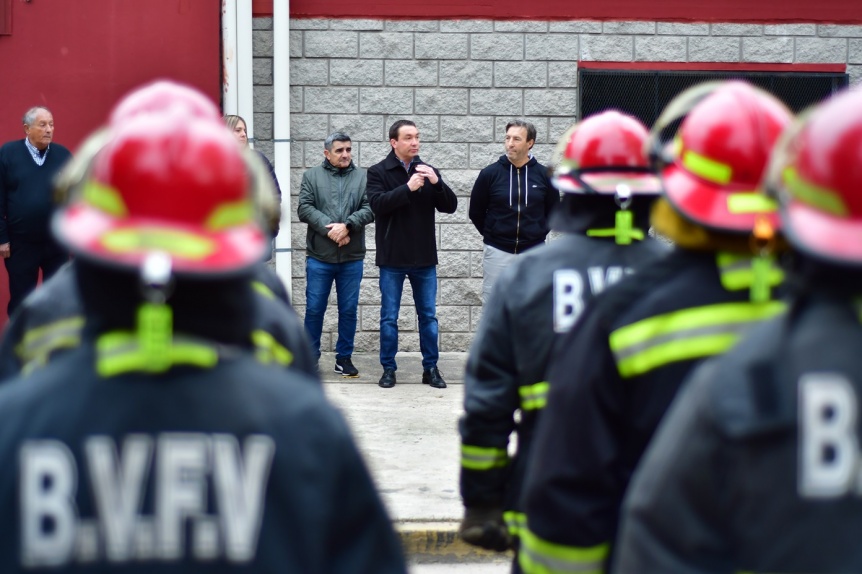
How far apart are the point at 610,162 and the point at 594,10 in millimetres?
8054

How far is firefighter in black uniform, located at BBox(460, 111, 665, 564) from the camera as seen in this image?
399 centimetres

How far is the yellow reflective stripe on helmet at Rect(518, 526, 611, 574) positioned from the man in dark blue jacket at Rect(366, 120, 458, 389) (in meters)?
7.17

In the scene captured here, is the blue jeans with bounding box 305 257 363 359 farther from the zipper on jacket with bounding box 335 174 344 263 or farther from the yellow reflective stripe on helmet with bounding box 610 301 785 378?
the yellow reflective stripe on helmet with bounding box 610 301 785 378

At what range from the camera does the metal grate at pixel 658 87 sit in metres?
11.8

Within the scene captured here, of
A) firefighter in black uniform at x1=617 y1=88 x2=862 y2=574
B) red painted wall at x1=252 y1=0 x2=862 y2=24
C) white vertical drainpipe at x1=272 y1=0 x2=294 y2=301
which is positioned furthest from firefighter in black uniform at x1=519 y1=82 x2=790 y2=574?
red painted wall at x1=252 y1=0 x2=862 y2=24

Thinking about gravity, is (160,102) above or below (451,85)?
below

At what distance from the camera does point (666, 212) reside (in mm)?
3111

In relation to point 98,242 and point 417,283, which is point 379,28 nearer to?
point 417,283

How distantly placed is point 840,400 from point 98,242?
3.64ft

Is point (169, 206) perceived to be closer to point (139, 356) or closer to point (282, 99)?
point (139, 356)

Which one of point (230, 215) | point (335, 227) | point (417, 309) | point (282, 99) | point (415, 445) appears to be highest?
point (282, 99)

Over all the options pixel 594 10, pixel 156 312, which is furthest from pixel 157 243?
pixel 594 10

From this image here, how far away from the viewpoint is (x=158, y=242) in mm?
2018

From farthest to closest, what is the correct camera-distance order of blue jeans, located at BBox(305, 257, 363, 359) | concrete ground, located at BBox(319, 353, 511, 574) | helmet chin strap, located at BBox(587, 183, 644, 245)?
1. blue jeans, located at BBox(305, 257, 363, 359)
2. concrete ground, located at BBox(319, 353, 511, 574)
3. helmet chin strap, located at BBox(587, 183, 644, 245)
